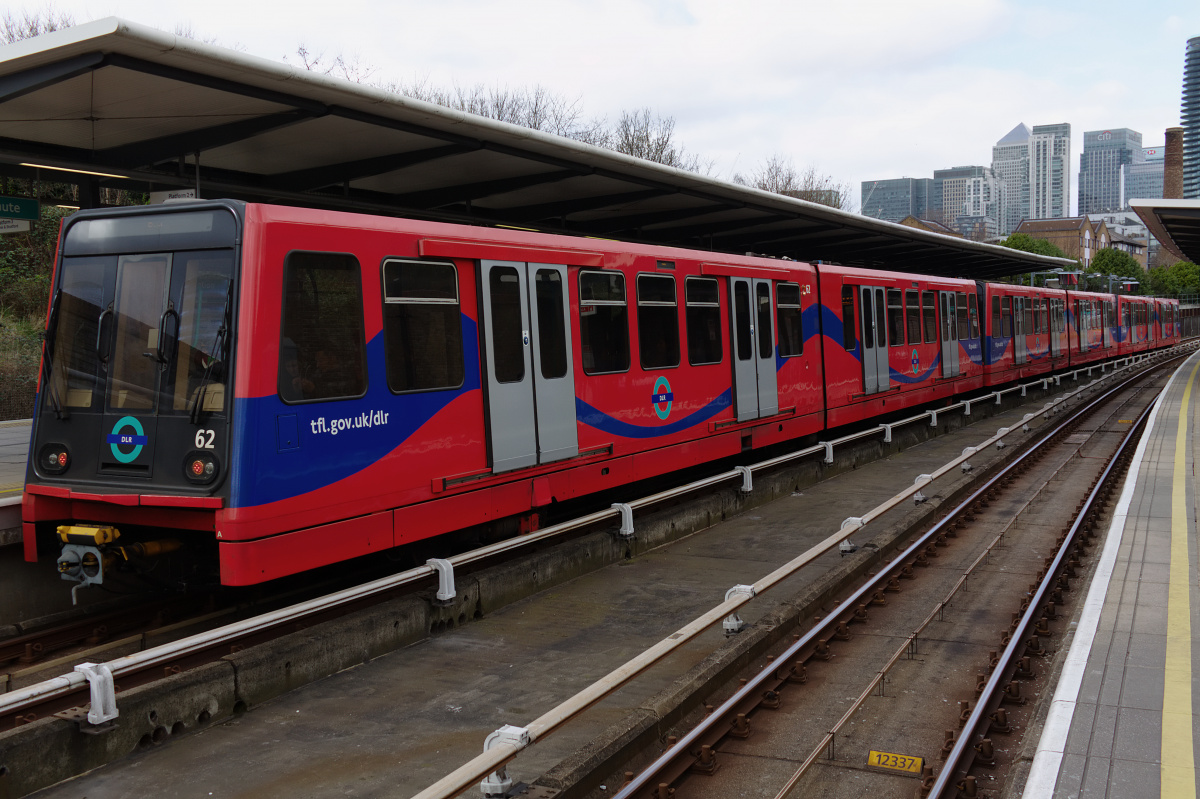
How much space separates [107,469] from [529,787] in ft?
13.8

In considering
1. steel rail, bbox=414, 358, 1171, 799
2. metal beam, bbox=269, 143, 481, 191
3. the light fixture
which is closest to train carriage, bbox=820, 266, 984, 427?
metal beam, bbox=269, 143, 481, 191

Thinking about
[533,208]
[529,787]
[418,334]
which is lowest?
[529,787]

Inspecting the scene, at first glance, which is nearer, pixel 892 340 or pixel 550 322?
pixel 550 322

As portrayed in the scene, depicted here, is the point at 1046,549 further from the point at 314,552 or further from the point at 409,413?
the point at 314,552

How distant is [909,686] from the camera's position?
6.62m

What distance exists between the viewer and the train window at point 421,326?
7.33m

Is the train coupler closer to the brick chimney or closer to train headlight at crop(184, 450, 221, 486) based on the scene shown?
train headlight at crop(184, 450, 221, 486)

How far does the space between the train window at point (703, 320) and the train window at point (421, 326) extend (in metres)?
4.19

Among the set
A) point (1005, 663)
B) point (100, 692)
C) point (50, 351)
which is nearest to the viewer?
point (100, 692)

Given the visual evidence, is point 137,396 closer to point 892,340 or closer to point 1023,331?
point 892,340

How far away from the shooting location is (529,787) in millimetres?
4508

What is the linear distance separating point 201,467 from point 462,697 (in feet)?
7.61

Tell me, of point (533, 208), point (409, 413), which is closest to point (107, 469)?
point (409, 413)

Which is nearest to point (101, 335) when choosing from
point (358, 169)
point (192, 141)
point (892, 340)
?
point (192, 141)
